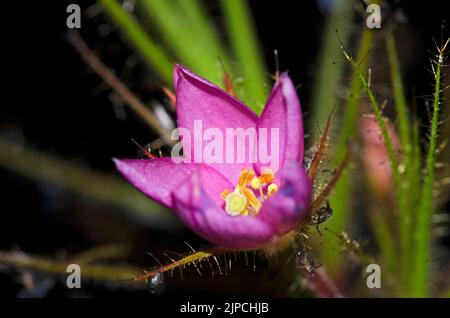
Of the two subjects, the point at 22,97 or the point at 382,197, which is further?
the point at 22,97

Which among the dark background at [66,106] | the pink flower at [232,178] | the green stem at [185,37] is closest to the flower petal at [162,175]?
the pink flower at [232,178]

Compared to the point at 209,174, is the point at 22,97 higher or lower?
higher

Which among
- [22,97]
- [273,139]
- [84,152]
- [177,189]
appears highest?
[22,97]

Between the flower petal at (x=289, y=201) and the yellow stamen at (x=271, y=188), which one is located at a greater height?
the yellow stamen at (x=271, y=188)

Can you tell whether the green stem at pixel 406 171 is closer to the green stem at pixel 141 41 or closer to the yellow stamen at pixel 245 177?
the yellow stamen at pixel 245 177

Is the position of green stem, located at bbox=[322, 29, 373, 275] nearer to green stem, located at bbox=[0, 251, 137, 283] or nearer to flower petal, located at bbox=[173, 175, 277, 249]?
flower petal, located at bbox=[173, 175, 277, 249]

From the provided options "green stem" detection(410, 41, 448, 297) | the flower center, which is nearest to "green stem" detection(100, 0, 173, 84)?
the flower center
